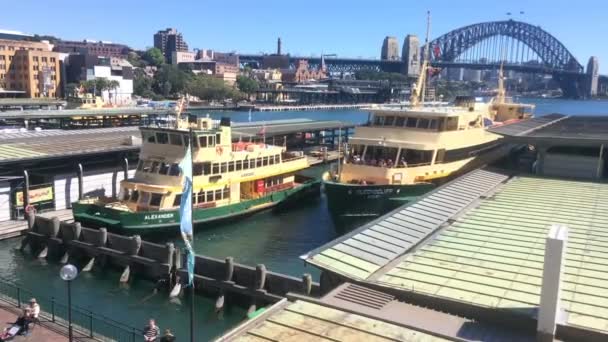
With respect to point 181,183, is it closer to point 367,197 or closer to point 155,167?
point 155,167

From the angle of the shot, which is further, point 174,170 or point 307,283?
point 174,170

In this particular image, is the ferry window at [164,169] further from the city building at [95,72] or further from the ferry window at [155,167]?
the city building at [95,72]

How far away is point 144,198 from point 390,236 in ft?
60.5

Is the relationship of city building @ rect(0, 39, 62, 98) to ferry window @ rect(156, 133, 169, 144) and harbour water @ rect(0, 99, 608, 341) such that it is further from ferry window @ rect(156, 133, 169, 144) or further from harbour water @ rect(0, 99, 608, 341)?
harbour water @ rect(0, 99, 608, 341)

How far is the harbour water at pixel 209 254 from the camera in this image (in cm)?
2245

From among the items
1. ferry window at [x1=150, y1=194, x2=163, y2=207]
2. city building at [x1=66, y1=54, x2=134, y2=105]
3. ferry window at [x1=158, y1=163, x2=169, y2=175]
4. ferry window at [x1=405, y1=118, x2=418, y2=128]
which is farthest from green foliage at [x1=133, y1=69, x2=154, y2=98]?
ferry window at [x1=150, y1=194, x2=163, y2=207]

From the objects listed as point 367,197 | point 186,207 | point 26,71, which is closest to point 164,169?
point 367,197

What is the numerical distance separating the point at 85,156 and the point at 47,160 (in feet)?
9.34

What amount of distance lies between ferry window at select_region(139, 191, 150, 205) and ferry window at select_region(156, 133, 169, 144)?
3.46m

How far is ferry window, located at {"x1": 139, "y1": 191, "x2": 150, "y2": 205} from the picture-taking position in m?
31.9

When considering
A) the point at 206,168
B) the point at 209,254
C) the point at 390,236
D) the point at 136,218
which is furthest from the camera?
the point at 206,168

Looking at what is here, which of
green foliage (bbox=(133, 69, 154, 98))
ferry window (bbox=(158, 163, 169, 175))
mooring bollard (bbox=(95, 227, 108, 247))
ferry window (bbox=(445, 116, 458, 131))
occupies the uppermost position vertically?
green foliage (bbox=(133, 69, 154, 98))

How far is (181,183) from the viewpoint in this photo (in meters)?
31.7

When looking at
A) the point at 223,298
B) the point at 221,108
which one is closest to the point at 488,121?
the point at 223,298
